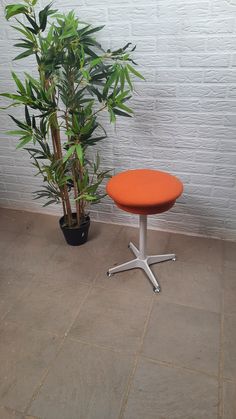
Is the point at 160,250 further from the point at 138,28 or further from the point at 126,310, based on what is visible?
the point at 138,28

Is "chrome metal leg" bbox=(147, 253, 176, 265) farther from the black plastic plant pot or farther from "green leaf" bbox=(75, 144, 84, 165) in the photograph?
"green leaf" bbox=(75, 144, 84, 165)

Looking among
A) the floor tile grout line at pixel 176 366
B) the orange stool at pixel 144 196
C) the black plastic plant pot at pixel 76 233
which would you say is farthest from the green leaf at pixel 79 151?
the floor tile grout line at pixel 176 366

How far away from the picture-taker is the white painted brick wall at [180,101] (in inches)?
66.6

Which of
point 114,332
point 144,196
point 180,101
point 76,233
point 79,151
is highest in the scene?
point 180,101

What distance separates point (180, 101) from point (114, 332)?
1470 millimetres

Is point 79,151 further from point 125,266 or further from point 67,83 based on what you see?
point 125,266

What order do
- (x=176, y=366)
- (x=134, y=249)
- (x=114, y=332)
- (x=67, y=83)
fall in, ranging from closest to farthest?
(x=176, y=366) < (x=114, y=332) < (x=67, y=83) < (x=134, y=249)

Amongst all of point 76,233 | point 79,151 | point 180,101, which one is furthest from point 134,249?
point 180,101

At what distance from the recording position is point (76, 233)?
84.0 inches

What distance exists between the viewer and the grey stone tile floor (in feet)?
4.09

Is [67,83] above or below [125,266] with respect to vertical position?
above

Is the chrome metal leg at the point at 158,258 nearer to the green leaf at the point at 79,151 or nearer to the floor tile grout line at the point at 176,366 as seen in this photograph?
the floor tile grout line at the point at 176,366

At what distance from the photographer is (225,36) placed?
166cm

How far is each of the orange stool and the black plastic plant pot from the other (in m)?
0.39
